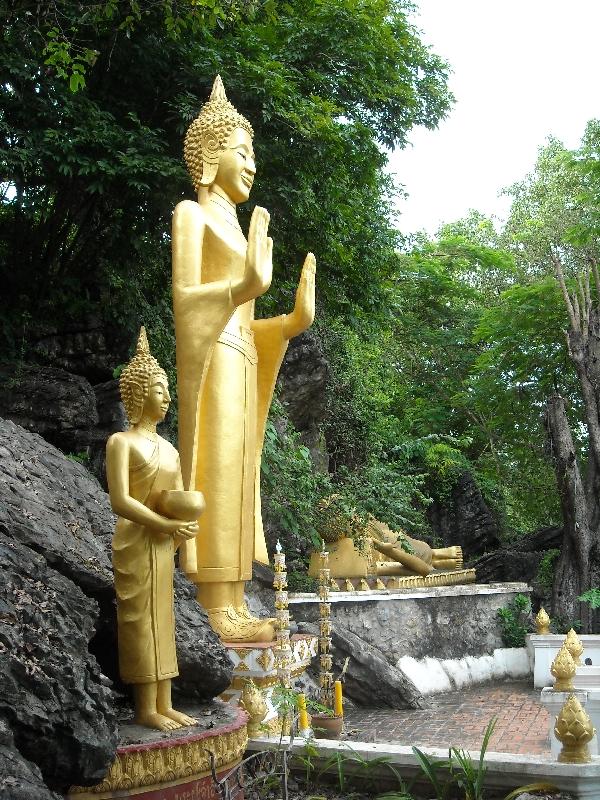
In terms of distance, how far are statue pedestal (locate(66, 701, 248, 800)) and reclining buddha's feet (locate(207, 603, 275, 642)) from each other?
1.77 m

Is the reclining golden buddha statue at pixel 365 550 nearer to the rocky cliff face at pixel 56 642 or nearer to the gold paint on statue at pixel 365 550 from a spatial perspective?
the gold paint on statue at pixel 365 550

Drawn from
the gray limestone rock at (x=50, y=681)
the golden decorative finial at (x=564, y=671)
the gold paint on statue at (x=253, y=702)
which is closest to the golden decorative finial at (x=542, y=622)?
the golden decorative finial at (x=564, y=671)

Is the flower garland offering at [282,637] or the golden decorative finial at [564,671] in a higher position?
the flower garland offering at [282,637]

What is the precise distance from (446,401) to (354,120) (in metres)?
9.94

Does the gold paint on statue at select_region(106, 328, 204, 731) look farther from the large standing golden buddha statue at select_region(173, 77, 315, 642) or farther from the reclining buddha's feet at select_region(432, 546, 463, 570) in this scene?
the reclining buddha's feet at select_region(432, 546, 463, 570)

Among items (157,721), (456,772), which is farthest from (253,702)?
(157,721)

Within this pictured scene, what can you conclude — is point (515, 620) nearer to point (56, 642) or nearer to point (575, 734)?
point (575, 734)

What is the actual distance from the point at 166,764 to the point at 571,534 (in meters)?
10.7

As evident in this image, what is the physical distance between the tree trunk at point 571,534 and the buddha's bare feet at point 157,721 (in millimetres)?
9755

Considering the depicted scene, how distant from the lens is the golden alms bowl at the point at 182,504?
4078mm

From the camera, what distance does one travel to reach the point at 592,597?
12.4m

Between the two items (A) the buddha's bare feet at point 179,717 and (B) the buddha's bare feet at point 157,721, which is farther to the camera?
(A) the buddha's bare feet at point 179,717

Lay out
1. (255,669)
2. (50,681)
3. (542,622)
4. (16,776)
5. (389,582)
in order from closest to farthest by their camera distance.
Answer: (16,776) → (50,681) → (255,669) → (542,622) → (389,582)

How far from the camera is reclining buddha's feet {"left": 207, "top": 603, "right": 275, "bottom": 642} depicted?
6.05 metres
